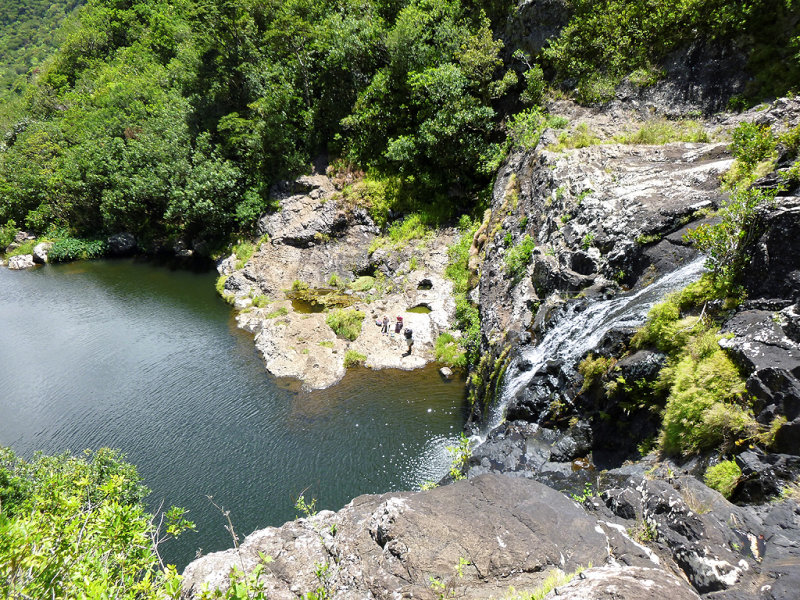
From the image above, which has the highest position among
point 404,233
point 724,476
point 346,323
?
point 724,476

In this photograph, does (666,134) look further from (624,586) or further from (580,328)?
(624,586)

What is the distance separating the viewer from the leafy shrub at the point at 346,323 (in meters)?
20.1

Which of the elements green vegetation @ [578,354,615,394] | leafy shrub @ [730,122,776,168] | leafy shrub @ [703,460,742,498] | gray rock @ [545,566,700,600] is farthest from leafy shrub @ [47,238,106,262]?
leafy shrub @ [703,460,742,498]

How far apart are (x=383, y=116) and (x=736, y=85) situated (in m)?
18.1

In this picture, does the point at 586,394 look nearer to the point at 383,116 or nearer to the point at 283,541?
the point at 283,541

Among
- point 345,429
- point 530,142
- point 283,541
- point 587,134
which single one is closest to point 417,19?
point 530,142

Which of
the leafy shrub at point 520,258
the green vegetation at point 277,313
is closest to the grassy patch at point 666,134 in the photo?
the leafy shrub at point 520,258

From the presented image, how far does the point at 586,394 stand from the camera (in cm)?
1060

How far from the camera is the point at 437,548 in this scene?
20.6 feet

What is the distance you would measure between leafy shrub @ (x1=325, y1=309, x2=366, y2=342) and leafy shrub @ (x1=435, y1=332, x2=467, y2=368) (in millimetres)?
4104

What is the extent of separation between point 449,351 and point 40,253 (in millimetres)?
36052

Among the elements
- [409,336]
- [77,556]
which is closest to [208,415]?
[409,336]

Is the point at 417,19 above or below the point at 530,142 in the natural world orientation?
above

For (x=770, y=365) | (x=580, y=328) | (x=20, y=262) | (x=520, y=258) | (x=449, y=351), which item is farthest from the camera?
(x=20, y=262)
